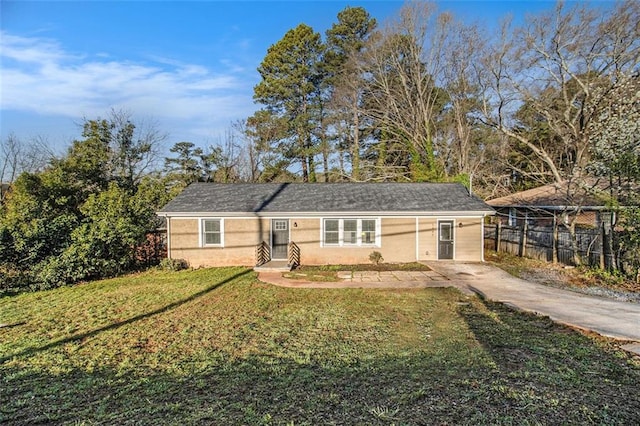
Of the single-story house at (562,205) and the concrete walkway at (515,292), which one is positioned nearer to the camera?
the concrete walkway at (515,292)

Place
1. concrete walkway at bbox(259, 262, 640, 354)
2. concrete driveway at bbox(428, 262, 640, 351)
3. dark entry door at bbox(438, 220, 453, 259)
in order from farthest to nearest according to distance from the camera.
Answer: dark entry door at bbox(438, 220, 453, 259) → concrete walkway at bbox(259, 262, 640, 354) → concrete driveway at bbox(428, 262, 640, 351)

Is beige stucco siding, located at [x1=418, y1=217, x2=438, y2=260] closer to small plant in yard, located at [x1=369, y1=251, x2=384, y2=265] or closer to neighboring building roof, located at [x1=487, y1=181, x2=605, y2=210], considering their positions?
small plant in yard, located at [x1=369, y1=251, x2=384, y2=265]

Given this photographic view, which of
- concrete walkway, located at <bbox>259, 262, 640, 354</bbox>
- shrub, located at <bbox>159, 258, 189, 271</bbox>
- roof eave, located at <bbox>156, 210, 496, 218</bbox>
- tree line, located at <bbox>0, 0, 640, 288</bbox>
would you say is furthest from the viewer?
roof eave, located at <bbox>156, 210, 496, 218</bbox>

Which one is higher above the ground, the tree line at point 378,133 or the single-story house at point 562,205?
the tree line at point 378,133

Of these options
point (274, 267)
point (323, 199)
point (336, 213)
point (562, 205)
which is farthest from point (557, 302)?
point (562, 205)

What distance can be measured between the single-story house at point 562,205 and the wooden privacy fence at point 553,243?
58cm

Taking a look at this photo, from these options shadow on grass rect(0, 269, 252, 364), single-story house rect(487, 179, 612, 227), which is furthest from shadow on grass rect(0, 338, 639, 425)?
single-story house rect(487, 179, 612, 227)

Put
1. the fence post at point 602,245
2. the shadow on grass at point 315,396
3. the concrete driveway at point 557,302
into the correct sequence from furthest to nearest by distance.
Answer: the fence post at point 602,245, the concrete driveway at point 557,302, the shadow on grass at point 315,396

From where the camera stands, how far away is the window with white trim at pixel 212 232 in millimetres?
14883

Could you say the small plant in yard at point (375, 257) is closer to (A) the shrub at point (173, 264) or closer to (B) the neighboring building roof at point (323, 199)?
(B) the neighboring building roof at point (323, 199)

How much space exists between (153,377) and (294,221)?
33.7 ft

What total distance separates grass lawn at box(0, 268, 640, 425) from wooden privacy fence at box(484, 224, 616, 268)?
21.0ft

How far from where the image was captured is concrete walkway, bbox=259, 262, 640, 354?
7.07 meters

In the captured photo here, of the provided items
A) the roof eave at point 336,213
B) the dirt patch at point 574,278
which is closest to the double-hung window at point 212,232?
the roof eave at point 336,213
